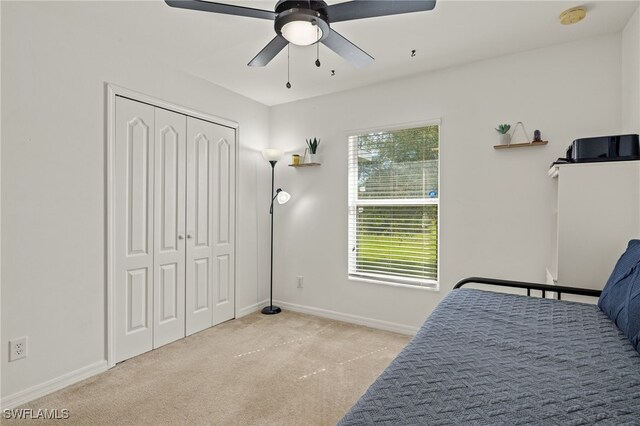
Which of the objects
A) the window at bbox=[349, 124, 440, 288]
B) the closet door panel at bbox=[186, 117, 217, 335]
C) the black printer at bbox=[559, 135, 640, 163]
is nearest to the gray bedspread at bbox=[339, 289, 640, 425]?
the black printer at bbox=[559, 135, 640, 163]

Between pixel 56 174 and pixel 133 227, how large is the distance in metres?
0.68

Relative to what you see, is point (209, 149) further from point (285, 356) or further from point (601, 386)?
point (601, 386)

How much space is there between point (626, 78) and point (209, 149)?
3513mm

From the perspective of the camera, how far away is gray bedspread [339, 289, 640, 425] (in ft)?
2.65

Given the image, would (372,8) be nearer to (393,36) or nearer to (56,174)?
(393,36)

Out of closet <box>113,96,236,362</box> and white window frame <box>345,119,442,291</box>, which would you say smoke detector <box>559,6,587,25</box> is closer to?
white window frame <box>345,119,442,291</box>

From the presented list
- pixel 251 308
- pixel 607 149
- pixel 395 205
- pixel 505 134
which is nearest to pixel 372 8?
pixel 607 149

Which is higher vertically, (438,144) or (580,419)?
(438,144)

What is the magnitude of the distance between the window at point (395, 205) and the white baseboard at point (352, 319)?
44 cm

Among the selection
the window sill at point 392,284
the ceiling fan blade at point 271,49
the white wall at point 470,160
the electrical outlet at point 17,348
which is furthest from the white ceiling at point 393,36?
the electrical outlet at point 17,348

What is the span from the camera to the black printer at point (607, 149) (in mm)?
1991

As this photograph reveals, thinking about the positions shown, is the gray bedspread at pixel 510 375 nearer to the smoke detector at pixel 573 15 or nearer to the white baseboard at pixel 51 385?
the smoke detector at pixel 573 15

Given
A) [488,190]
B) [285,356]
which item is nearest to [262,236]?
[285,356]

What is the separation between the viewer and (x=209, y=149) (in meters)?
3.48
